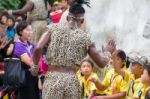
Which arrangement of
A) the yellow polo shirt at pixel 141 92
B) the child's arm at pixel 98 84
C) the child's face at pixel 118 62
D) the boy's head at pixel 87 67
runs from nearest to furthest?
1. the yellow polo shirt at pixel 141 92
2. the child's face at pixel 118 62
3. the child's arm at pixel 98 84
4. the boy's head at pixel 87 67

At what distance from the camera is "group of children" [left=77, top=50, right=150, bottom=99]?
8664 mm

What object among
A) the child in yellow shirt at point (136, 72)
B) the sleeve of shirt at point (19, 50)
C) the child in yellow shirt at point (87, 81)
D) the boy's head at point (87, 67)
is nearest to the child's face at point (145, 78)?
the child in yellow shirt at point (136, 72)

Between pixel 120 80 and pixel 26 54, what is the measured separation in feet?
4.80

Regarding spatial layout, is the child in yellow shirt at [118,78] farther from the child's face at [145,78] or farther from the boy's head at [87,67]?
the child's face at [145,78]

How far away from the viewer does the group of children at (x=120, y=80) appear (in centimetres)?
866

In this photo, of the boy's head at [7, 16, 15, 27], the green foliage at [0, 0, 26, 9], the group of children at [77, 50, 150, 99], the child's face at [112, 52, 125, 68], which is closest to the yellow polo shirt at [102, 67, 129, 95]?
the group of children at [77, 50, 150, 99]

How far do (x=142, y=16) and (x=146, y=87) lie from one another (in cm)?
323

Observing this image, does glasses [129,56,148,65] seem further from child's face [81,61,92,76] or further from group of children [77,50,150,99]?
child's face [81,61,92,76]

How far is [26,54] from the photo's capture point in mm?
9938

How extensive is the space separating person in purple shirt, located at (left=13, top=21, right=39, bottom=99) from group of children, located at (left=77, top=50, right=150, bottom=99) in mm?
755

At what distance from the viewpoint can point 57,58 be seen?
27.0 feet

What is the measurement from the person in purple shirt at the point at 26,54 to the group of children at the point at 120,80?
76 cm

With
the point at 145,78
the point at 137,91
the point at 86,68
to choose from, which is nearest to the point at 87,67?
the point at 86,68

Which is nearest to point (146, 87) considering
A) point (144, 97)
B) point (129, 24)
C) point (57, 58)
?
point (144, 97)
